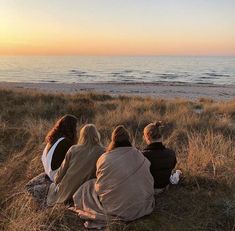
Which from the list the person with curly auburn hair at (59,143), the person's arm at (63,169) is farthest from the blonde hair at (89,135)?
the person with curly auburn hair at (59,143)

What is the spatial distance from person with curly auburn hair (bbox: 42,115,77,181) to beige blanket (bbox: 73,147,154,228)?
945 millimetres

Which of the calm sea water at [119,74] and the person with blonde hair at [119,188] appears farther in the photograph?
the calm sea water at [119,74]

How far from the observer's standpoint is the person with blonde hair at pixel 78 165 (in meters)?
5.40

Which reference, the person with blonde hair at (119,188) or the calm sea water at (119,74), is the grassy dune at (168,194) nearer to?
the person with blonde hair at (119,188)

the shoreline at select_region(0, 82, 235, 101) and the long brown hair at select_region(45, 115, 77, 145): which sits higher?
the long brown hair at select_region(45, 115, 77, 145)

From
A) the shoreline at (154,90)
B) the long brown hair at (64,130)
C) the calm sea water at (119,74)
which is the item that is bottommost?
the calm sea water at (119,74)

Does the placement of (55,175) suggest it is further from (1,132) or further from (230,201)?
(1,132)

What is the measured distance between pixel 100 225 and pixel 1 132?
5.75 meters

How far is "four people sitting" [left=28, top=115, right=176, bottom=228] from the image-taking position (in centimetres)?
488

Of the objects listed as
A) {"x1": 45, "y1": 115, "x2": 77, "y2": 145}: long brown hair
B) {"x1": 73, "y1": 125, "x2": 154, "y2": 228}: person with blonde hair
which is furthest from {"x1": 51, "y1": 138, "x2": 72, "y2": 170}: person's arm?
{"x1": 73, "y1": 125, "x2": 154, "y2": 228}: person with blonde hair

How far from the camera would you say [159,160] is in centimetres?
555

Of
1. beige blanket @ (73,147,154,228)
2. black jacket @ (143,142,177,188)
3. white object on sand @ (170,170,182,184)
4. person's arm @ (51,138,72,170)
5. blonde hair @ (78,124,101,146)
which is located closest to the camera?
beige blanket @ (73,147,154,228)

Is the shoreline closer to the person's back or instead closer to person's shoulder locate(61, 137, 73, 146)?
person's shoulder locate(61, 137, 73, 146)

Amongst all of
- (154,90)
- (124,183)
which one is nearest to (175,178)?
(124,183)
